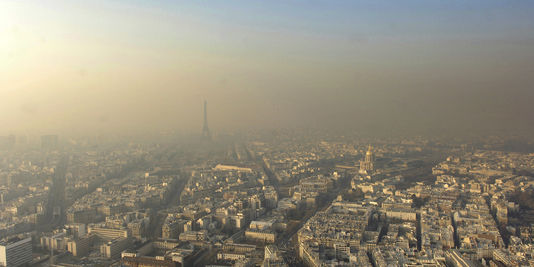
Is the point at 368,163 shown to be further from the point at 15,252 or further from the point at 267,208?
the point at 15,252

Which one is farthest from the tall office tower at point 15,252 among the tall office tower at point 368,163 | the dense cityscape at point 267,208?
the tall office tower at point 368,163

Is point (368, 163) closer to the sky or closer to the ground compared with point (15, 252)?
closer to the sky

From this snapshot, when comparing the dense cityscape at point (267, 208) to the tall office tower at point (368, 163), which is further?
the tall office tower at point (368, 163)

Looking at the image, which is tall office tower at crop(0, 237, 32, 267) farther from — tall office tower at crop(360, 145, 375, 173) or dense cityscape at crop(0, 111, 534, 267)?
tall office tower at crop(360, 145, 375, 173)

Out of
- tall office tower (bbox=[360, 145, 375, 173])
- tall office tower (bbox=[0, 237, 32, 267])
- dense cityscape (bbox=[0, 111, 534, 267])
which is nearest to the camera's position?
tall office tower (bbox=[0, 237, 32, 267])

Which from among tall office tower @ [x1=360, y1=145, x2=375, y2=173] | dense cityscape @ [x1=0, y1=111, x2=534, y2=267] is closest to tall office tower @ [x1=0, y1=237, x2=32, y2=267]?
dense cityscape @ [x1=0, y1=111, x2=534, y2=267]

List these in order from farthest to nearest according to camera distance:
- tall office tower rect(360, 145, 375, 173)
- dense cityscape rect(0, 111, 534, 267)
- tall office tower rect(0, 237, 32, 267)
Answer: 1. tall office tower rect(360, 145, 375, 173)
2. dense cityscape rect(0, 111, 534, 267)
3. tall office tower rect(0, 237, 32, 267)

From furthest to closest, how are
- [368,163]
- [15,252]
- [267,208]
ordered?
1. [368,163]
2. [267,208]
3. [15,252]

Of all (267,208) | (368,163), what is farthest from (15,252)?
(368,163)

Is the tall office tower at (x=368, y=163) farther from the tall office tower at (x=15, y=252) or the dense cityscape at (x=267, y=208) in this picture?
the tall office tower at (x=15, y=252)
